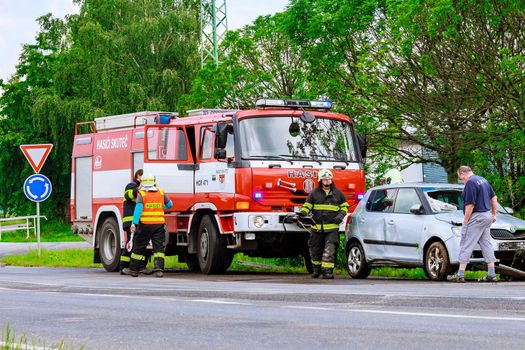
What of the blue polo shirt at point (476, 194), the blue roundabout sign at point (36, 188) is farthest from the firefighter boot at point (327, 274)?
the blue roundabout sign at point (36, 188)

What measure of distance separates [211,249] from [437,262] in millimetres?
4684

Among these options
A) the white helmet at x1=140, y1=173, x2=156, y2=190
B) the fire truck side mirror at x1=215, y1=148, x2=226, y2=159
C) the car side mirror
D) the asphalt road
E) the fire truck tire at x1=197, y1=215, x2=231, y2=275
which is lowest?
the asphalt road

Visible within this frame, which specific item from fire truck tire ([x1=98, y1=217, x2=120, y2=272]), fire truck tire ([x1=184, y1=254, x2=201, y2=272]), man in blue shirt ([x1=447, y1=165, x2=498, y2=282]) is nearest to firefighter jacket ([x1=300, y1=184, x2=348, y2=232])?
man in blue shirt ([x1=447, y1=165, x2=498, y2=282])

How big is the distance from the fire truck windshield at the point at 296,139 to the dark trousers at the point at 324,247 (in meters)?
1.72

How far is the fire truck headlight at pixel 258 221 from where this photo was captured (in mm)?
20281

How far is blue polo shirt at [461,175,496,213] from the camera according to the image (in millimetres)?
17469

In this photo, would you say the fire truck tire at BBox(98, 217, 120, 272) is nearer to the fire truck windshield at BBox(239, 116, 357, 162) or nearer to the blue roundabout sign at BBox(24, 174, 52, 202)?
the fire truck windshield at BBox(239, 116, 357, 162)

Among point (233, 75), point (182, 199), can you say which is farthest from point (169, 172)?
point (233, 75)

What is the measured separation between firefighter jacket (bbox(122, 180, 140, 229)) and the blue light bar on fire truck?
278 cm

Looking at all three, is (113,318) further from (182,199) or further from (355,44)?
(355,44)

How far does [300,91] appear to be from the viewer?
94.9ft

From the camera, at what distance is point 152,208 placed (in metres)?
21.2

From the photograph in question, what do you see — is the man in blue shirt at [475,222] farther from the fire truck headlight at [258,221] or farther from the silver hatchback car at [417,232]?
the fire truck headlight at [258,221]

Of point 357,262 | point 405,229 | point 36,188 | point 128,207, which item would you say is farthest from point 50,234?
point 405,229
